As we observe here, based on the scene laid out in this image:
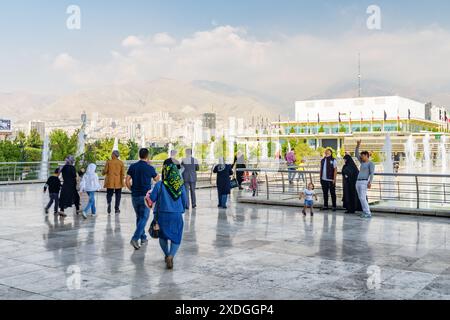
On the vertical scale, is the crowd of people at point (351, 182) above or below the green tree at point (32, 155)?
below

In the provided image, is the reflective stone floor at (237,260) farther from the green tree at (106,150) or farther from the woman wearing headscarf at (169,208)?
the green tree at (106,150)

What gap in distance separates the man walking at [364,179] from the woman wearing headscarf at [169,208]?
262 inches

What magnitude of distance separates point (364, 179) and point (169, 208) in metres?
7.00

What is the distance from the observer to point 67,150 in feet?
137

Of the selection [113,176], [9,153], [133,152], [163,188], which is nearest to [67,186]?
[113,176]

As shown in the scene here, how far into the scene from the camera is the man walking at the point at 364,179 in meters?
12.2

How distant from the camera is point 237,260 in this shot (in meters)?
7.46

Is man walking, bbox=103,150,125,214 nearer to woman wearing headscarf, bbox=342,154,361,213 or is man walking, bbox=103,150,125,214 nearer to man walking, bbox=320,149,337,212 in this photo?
man walking, bbox=320,149,337,212

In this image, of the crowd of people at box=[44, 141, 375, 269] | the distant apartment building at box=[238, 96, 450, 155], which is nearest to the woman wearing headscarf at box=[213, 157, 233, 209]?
the crowd of people at box=[44, 141, 375, 269]

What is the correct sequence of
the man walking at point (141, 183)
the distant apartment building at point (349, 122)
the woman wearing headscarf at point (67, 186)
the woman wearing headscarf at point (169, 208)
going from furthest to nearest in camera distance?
the distant apartment building at point (349, 122)
the woman wearing headscarf at point (67, 186)
the man walking at point (141, 183)
the woman wearing headscarf at point (169, 208)

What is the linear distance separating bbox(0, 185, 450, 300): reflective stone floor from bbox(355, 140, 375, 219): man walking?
1.53ft

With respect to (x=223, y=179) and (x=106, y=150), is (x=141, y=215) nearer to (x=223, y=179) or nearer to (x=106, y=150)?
(x=223, y=179)

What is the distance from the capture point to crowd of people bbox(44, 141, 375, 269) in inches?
273

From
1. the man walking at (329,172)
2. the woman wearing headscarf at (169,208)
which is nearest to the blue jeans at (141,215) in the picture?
the woman wearing headscarf at (169,208)
